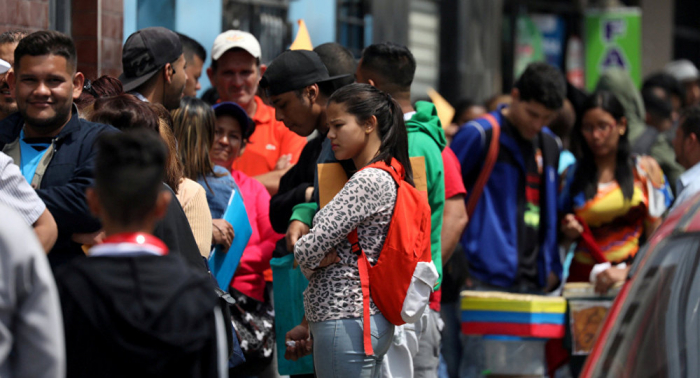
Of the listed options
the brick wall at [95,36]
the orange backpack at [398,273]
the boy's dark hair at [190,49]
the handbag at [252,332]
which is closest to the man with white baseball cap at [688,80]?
the boy's dark hair at [190,49]

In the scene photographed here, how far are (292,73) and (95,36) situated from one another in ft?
6.57

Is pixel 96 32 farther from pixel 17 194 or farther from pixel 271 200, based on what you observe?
pixel 17 194

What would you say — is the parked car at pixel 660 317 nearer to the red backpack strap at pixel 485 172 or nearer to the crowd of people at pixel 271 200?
the crowd of people at pixel 271 200

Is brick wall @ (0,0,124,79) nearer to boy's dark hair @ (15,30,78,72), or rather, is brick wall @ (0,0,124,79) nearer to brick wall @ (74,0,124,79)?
brick wall @ (74,0,124,79)

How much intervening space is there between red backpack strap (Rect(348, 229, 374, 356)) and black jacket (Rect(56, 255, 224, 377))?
1.25 m

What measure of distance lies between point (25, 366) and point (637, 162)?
484 centimetres

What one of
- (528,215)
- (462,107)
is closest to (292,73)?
(528,215)

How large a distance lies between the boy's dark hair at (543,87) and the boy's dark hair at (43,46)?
307 cm

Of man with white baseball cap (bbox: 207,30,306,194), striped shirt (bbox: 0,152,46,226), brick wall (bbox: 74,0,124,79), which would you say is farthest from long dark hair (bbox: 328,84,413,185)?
brick wall (bbox: 74,0,124,79)

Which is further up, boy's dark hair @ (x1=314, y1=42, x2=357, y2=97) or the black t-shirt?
boy's dark hair @ (x1=314, y1=42, x2=357, y2=97)

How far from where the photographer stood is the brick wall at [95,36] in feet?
19.0

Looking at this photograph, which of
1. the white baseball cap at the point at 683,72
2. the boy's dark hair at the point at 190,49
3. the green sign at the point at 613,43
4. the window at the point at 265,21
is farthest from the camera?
the green sign at the point at 613,43

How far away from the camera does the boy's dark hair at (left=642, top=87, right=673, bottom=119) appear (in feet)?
29.6

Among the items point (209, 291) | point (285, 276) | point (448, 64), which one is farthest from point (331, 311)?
point (448, 64)
